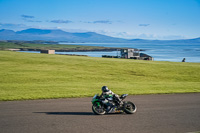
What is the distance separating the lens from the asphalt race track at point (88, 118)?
10.5 m

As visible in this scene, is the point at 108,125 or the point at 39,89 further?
the point at 39,89

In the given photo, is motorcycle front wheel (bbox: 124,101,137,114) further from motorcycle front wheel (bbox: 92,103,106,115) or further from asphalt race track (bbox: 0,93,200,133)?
motorcycle front wheel (bbox: 92,103,106,115)

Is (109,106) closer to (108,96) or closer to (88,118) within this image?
(108,96)

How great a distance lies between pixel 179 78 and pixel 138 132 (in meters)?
26.2

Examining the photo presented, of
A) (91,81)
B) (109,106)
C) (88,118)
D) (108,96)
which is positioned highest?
(108,96)

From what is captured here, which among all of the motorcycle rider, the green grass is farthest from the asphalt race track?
the green grass

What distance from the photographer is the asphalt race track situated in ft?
34.5

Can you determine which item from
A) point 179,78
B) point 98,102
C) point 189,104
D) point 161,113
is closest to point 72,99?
point 98,102

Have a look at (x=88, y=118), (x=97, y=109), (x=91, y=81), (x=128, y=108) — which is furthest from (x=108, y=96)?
(x=91, y=81)

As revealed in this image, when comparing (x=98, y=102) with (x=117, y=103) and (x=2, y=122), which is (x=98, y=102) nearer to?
(x=117, y=103)

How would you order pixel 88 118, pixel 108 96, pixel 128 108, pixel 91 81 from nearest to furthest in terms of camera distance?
1. pixel 88 118
2. pixel 108 96
3. pixel 128 108
4. pixel 91 81

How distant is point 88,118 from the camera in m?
12.3

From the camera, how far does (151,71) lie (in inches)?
Result: 1547

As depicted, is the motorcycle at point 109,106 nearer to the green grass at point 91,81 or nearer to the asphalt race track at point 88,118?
the asphalt race track at point 88,118
